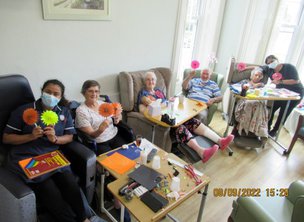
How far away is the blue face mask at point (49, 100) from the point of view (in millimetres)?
1719

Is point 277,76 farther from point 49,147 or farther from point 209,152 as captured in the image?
point 49,147

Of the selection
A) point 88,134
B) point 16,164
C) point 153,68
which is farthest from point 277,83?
point 16,164

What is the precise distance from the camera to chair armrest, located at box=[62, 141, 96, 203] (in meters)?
1.72

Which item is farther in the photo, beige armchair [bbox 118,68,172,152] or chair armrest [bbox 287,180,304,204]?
beige armchair [bbox 118,68,172,152]

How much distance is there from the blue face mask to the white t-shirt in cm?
28

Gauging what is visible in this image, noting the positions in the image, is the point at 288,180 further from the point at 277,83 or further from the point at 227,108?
the point at 277,83

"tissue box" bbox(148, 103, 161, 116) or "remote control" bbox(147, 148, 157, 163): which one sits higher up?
"tissue box" bbox(148, 103, 161, 116)

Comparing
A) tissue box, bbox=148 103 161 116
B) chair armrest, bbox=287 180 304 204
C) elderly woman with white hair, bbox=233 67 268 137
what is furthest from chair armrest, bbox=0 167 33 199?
elderly woman with white hair, bbox=233 67 268 137

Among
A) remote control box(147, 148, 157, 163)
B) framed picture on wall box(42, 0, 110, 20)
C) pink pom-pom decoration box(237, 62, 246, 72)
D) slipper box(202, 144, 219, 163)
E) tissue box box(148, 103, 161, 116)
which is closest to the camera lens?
remote control box(147, 148, 157, 163)

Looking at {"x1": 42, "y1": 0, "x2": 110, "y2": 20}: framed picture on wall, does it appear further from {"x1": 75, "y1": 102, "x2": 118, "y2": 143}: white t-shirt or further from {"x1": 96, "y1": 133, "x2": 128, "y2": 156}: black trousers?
{"x1": 96, "y1": 133, "x2": 128, "y2": 156}: black trousers

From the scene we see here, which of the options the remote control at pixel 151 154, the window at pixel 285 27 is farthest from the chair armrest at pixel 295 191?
the window at pixel 285 27

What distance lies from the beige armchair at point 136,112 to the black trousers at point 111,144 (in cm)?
40

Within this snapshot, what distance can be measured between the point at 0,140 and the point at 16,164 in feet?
0.90

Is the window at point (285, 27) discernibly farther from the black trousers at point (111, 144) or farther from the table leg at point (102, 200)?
the table leg at point (102, 200)
